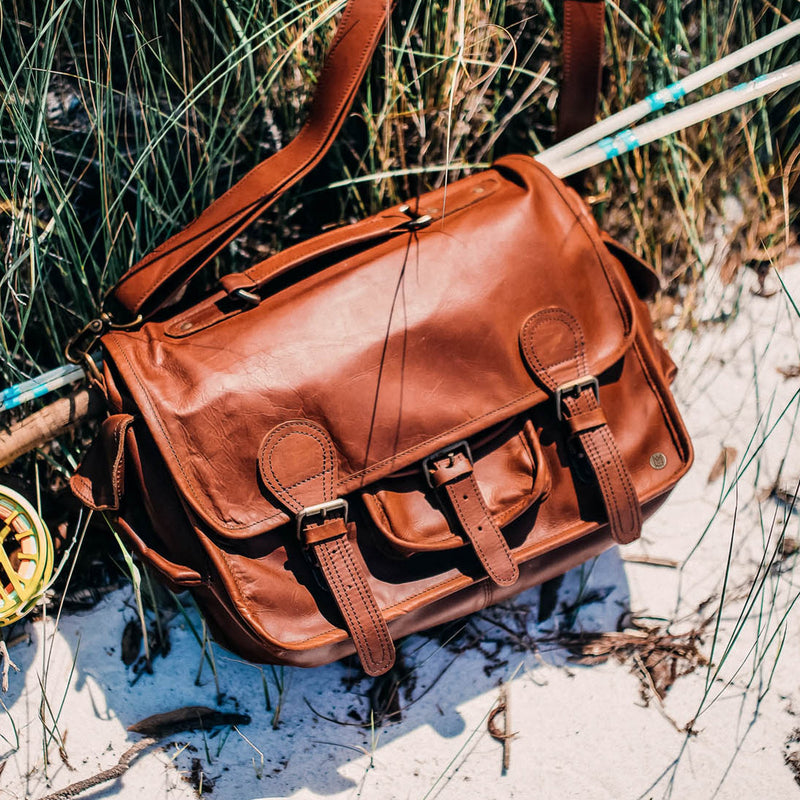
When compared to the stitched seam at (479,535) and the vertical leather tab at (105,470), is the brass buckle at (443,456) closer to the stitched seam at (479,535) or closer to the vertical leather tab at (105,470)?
the stitched seam at (479,535)

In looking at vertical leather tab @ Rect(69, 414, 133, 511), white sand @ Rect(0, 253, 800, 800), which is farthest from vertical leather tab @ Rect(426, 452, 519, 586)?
vertical leather tab @ Rect(69, 414, 133, 511)

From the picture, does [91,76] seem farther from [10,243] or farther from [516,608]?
[516,608]

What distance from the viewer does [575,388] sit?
4.86 feet

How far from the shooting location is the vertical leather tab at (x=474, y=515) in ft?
4.71

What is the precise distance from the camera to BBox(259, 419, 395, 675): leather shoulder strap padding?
4.63 ft

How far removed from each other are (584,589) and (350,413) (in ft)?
2.71

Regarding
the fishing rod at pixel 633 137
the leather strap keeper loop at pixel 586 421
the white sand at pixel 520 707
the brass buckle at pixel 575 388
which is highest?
the fishing rod at pixel 633 137

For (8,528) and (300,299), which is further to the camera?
(8,528)

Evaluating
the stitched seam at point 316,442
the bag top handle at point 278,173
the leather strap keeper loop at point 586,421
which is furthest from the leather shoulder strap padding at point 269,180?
the leather strap keeper loop at point 586,421

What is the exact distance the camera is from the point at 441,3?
1.75m

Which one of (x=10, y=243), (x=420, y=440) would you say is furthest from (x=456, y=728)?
(x=10, y=243)

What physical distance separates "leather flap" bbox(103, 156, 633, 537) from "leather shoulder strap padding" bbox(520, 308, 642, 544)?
3cm

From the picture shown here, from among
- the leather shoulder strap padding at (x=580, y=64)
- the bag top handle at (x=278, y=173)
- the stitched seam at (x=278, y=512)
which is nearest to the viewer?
the stitched seam at (x=278, y=512)

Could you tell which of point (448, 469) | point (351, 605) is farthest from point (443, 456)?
point (351, 605)
